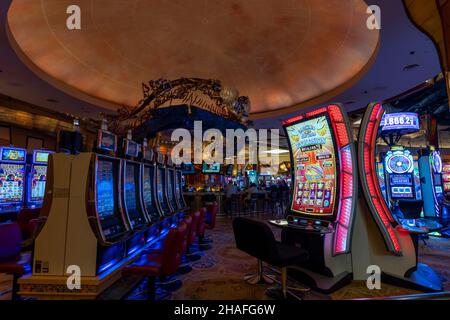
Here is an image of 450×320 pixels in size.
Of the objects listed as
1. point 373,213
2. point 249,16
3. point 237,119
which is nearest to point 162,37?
point 249,16

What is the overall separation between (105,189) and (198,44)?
3938 mm

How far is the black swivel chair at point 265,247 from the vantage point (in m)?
2.31

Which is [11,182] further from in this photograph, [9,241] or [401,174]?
[401,174]

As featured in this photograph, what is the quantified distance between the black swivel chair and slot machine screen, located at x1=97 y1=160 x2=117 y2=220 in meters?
1.30

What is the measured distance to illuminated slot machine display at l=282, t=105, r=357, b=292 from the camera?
103 inches

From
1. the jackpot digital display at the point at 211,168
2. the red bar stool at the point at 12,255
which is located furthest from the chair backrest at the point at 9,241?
the jackpot digital display at the point at 211,168

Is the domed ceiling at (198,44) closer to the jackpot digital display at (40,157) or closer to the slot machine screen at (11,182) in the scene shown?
the jackpot digital display at (40,157)

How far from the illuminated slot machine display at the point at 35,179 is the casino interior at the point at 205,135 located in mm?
28

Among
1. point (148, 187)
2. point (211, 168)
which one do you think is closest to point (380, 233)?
point (148, 187)

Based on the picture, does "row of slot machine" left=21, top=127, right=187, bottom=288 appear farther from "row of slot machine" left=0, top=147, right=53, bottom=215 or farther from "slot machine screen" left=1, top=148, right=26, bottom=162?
"slot machine screen" left=1, top=148, right=26, bottom=162

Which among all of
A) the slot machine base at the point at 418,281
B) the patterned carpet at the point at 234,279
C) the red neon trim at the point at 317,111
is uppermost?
the red neon trim at the point at 317,111

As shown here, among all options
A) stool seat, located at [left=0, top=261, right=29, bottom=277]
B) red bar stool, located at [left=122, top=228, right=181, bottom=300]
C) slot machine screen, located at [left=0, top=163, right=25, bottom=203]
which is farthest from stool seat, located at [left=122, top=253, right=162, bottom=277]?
slot machine screen, located at [left=0, top=163, right=25, bottom=203]
